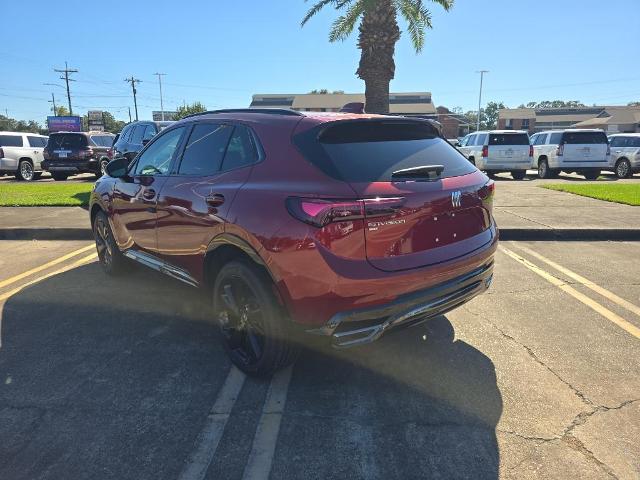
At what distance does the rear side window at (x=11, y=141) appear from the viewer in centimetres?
1740

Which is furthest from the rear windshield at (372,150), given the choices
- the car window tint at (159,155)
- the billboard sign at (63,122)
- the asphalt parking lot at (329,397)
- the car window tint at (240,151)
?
the billboard sign at (63,122)

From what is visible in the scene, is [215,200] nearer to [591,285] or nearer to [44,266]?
[44,266]

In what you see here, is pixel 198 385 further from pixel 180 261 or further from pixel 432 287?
pixel 432 287

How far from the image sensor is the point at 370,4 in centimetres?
1230

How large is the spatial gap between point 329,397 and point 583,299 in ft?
10.0

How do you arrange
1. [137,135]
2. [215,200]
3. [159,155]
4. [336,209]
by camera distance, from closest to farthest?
[336,209], [215,200], [159,155], [137,135]

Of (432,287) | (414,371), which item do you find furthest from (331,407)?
(432,287)

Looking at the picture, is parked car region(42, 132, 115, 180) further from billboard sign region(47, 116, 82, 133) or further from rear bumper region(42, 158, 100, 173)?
billboard sign region(47, 116, 82, 133)

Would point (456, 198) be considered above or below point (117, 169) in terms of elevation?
below

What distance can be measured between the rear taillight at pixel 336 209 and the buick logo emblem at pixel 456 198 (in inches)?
21.3

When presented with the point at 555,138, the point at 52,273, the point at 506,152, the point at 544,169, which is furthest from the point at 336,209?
the point at 544,169

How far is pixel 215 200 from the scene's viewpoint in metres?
3.28

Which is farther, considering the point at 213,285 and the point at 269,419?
the point at 213,285

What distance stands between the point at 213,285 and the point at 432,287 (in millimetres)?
1627
